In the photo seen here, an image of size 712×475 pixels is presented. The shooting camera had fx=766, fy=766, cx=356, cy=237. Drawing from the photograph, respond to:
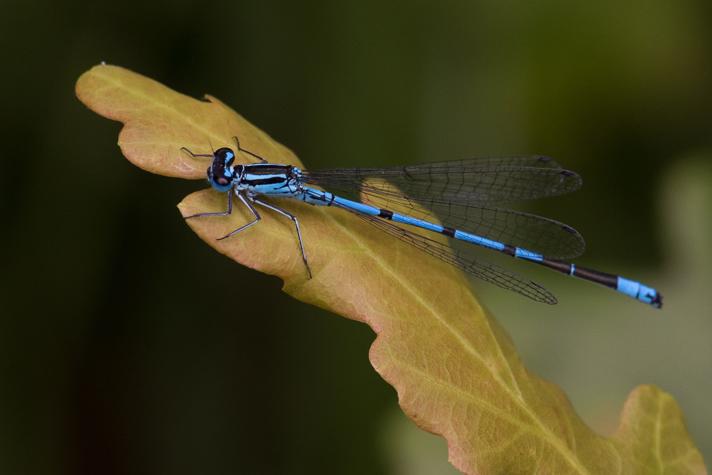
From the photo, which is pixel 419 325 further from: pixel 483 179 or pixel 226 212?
pixel 483 179

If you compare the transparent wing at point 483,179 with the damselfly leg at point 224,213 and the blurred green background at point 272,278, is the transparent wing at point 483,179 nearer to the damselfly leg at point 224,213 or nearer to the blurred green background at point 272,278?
the blurred green background at point 272,278

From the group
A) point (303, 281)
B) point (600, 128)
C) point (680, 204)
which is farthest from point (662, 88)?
point (303, 281)

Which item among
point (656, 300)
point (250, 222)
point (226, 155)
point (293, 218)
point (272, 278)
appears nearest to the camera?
point (250, 222)

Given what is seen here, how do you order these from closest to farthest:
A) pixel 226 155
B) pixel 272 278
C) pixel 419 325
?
pixel 419 325
pixel 226 155
pixel 272 278

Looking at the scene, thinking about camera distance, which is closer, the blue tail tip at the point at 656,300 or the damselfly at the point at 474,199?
the damselfly at the point at 474,199

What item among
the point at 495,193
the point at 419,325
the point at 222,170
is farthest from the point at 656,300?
the point at 222,170

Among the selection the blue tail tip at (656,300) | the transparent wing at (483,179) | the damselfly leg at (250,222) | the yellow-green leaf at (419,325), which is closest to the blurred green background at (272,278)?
the blue tail tip at (656,300)

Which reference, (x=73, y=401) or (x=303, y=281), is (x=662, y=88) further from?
(x=73, y=401)
